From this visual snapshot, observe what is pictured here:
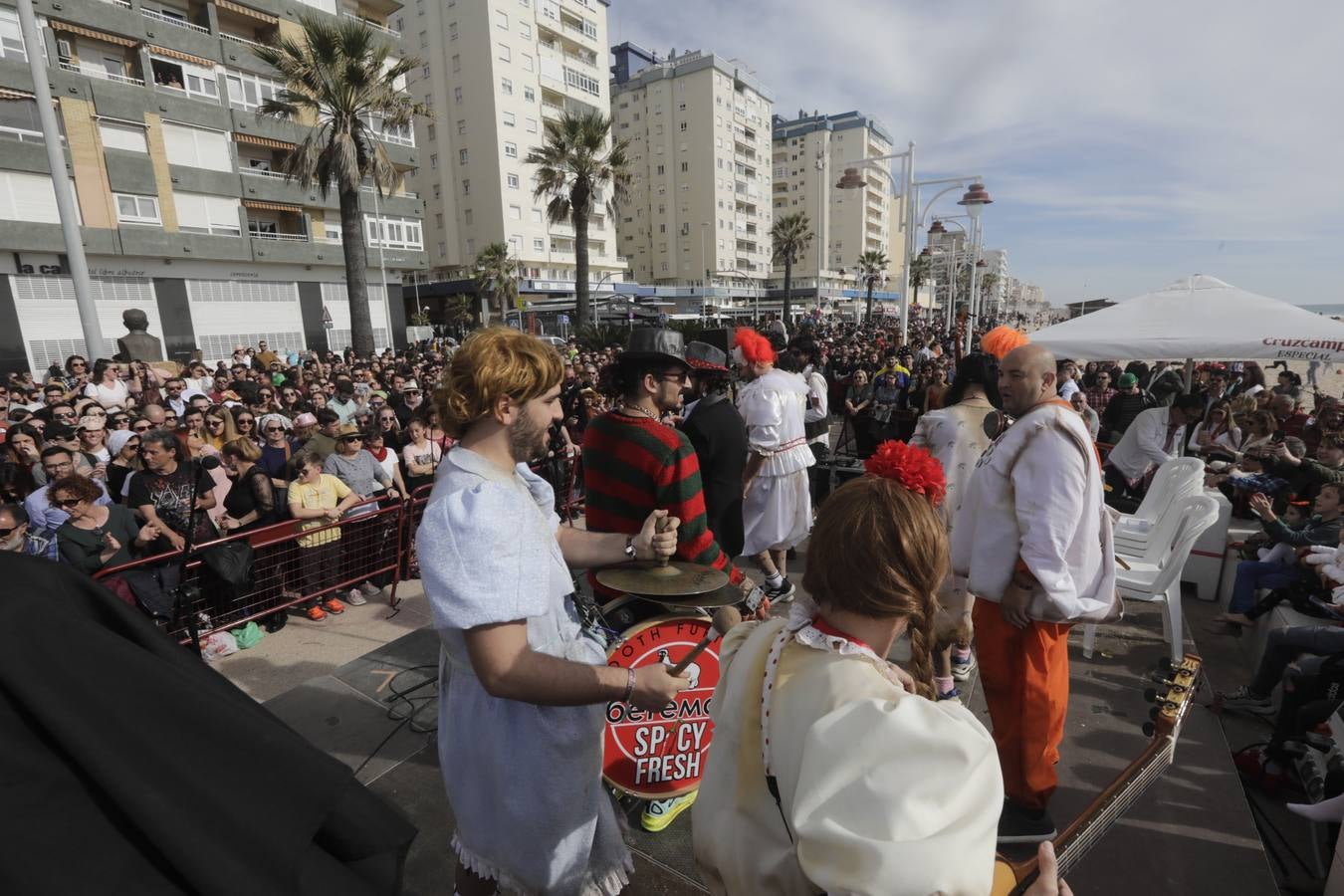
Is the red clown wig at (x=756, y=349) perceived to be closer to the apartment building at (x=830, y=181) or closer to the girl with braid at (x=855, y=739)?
the girl with braid at (x=855, y=739)

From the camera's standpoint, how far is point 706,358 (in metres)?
4.62

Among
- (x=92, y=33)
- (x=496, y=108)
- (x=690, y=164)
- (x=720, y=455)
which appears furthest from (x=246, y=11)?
(x=690, y=164)

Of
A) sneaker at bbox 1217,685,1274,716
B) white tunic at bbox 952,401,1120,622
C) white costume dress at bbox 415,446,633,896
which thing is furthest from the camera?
sneaker at bbox 1217,685,1274,716

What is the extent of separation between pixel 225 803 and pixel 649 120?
8332 centimetres

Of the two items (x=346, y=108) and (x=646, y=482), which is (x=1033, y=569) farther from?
(x=346, y=108)

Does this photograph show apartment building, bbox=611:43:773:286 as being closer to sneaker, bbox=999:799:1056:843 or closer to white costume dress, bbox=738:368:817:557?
white costume dress, bbox=738:368:817:557

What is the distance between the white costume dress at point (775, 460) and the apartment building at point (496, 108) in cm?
4564

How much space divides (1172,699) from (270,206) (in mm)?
35314

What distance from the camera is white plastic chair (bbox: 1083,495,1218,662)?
4070 mm

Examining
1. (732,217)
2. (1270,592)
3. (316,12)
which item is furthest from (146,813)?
(732,217)

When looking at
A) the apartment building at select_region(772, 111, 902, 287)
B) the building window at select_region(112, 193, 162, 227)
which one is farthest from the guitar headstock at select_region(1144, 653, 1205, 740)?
the apartment building at select_region(772, 111, 902, 287)

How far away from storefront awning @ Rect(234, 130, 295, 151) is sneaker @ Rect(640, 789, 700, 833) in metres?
33.4

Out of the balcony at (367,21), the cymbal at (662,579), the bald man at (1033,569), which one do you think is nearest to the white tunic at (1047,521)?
the bald man at (1033,569)

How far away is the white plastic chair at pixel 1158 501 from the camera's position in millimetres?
4977
